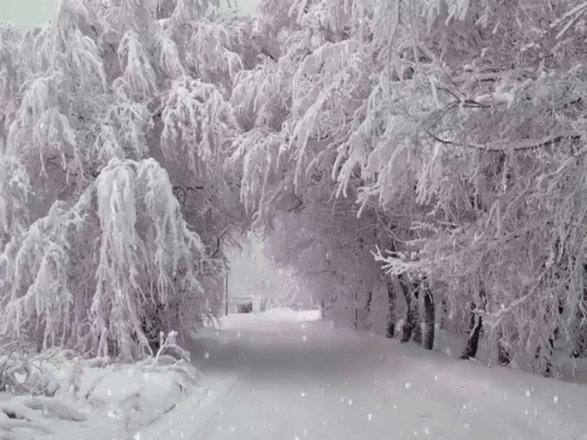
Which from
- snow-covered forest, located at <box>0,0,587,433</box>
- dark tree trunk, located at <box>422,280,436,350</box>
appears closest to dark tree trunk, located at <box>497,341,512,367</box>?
snow-covered forest, located at <box>0,0,587,433</box>

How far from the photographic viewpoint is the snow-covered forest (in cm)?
708

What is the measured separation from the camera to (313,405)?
10.7 metres

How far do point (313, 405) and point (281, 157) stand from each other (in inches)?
184

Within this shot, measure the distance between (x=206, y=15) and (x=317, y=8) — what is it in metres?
5.52

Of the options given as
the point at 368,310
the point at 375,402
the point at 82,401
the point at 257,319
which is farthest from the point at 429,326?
the point at 257,319

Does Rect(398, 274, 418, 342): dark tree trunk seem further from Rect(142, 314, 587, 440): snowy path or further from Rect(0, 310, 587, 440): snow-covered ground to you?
Rect(0, 310, 587, 440): snow-covered ground

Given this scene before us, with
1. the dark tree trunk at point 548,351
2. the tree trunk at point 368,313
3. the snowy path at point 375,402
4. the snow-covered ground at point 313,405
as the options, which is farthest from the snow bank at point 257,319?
the dark tree trunk at point 548,351

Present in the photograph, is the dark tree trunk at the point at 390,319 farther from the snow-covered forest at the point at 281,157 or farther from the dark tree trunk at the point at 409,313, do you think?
the snow-covered forest at the point at 281,157

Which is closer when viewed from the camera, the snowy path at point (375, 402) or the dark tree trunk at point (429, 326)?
the snowy path at point (375, 402)

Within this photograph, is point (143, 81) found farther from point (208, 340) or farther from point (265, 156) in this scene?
point (208, 340)

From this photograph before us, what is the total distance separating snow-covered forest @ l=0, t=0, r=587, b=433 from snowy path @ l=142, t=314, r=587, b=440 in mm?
1127

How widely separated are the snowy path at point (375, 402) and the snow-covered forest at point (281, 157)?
3.70 feet

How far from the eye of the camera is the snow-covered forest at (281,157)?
708 centimetres

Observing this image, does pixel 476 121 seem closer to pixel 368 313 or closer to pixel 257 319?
pixel 368 313
